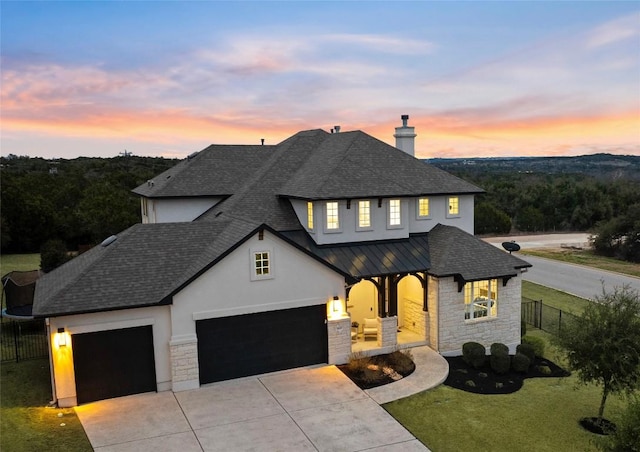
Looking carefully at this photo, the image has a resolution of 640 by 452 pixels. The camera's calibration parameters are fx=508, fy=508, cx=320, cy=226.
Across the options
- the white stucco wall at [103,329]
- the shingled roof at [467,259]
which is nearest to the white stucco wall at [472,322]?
the shingled roof at [467,259]

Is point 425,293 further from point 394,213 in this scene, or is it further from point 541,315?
point 541,315

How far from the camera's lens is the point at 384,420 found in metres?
14.4

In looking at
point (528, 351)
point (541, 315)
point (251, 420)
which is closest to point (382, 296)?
point (528, 351)

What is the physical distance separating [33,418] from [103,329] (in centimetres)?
299

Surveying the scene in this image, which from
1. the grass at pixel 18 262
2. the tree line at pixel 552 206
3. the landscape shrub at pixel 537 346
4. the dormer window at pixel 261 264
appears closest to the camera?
the dormer window at pixel 261 264

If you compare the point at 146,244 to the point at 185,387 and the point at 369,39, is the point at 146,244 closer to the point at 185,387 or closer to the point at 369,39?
the point at 185,387

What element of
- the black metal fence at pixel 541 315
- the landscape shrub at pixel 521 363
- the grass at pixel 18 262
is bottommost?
the black metal fence at pixel 541 315

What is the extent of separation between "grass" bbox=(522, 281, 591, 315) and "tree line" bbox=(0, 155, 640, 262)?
10886 mm

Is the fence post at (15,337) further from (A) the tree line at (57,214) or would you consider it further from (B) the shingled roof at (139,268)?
(A) the tree line at (57,214)

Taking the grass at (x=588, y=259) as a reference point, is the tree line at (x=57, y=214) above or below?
above

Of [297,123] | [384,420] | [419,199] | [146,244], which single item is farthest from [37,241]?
[384,420]

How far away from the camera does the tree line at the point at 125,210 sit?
44388mm

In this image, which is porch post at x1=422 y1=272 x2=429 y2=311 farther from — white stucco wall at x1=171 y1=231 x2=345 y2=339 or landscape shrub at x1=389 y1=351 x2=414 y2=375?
white stucco wall at x1=171 y1=231 x2=345 y2=339

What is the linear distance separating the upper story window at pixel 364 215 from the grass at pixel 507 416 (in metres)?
7.15
